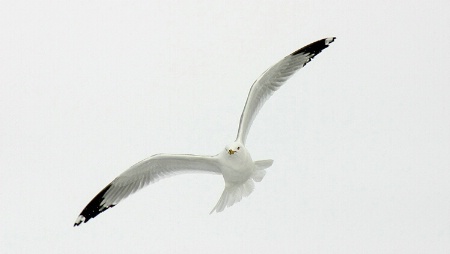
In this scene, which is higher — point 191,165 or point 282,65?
point 282,65

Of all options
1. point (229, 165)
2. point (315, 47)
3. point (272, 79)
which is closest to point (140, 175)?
point (229, 165)

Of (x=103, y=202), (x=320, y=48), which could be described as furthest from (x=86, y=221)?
(x=320, y=48)

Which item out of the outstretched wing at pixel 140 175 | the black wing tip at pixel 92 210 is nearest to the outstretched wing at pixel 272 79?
the outstretched wing at pixel 140 175

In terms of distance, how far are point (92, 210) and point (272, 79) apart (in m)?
2.67

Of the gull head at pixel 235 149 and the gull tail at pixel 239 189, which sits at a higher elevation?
the gull head at pixel 235 149

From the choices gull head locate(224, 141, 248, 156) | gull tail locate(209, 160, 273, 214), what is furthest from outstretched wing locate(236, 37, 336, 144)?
gull tail locate(209, 160, 273, 214)

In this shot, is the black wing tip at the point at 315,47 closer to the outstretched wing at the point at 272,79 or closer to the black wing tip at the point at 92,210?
the outstretched wing at the point at 272,79

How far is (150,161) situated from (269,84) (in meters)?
1.66

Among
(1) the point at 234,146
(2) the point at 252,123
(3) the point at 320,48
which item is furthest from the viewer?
(3) the point at 320,48

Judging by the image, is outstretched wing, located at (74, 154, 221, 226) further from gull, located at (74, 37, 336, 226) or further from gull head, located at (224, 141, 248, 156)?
gull head, located at (224, 141, 248, 156)

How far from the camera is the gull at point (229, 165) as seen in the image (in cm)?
784

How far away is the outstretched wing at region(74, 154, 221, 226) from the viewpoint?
8.05 meters

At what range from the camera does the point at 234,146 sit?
7652 millimetres

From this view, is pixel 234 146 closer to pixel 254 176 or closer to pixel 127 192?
pixel 254 176
